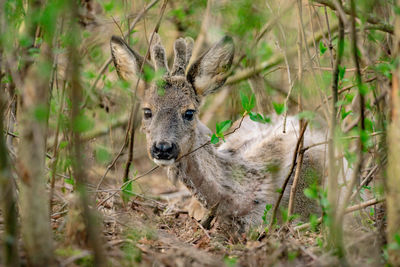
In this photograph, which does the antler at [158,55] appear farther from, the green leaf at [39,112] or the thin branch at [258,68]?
the green leaf at [39,112]

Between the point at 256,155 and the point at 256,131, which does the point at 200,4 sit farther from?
the point at 256,155

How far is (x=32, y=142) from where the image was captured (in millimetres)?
2605

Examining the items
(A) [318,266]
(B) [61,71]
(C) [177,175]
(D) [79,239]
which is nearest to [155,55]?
(C) [177,175]

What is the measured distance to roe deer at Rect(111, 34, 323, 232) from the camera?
4.95 metres

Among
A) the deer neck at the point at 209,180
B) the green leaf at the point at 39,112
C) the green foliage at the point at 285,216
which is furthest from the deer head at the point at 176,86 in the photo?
the green leaf at the point at 39,112

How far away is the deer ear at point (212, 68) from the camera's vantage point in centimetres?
520

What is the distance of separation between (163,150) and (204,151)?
0.57 metres

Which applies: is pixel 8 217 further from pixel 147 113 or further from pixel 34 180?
pixel 147 113

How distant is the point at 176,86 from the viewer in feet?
17.1

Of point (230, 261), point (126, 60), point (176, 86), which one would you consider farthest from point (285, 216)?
Answer: point (126, 60)

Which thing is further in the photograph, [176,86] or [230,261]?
[176,86]

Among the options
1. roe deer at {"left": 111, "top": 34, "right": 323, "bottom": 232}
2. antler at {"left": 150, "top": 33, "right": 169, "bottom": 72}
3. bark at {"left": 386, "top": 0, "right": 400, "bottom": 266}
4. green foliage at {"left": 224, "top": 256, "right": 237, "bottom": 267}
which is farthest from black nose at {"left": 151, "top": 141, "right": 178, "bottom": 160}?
bark at {"left": 386, "top": 0, "right": 400, "bottom": 266}

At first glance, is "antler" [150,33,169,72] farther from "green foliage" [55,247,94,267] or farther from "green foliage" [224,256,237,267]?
"green foliage" [55,247,94,267]

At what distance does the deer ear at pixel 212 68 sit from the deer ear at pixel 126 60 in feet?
1.72
